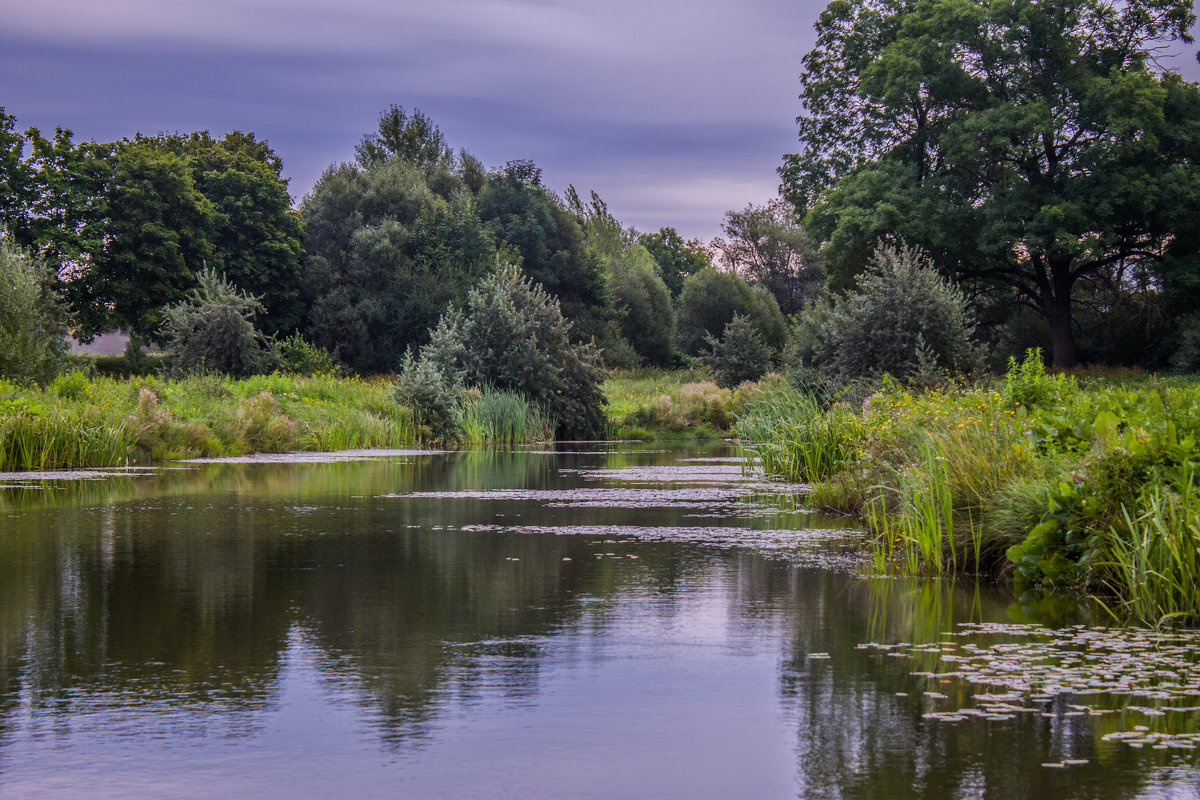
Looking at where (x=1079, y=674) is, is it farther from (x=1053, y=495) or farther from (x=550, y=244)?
(x=550, y=244)

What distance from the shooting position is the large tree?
3900 centimetres

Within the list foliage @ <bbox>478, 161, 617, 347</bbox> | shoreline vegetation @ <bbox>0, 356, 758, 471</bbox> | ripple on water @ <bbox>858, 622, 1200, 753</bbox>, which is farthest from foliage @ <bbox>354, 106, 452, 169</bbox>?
ripple on water @ <bbox>858, 622, 1200, 753</bbox>

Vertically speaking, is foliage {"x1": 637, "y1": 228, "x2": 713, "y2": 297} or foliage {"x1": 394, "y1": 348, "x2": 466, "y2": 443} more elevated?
foliage {"x1": 637, "y1": 228, "x2": 713, "y2": 297}

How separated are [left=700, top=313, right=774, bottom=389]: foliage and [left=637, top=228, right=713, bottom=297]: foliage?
5310cm

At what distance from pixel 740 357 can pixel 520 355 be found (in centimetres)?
1676

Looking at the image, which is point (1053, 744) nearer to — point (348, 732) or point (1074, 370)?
point (348, 732)

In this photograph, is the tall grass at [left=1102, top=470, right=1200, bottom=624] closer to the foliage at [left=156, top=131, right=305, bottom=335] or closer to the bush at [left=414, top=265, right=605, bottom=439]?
the bush at [left=414, top=265, right=605, bottom=439]

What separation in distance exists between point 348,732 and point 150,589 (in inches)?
149

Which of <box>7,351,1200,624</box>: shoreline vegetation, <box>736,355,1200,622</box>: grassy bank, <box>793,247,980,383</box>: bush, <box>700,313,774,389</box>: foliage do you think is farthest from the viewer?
<box>700,313,774,389</box>: foliage

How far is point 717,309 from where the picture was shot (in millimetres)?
73312

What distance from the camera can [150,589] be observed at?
7691mm

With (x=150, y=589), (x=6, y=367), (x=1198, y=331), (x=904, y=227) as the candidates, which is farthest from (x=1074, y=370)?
(x=150, y=589)

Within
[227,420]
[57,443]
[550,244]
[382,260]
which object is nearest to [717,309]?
[550,244]

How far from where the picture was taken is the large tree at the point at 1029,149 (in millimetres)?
39000
